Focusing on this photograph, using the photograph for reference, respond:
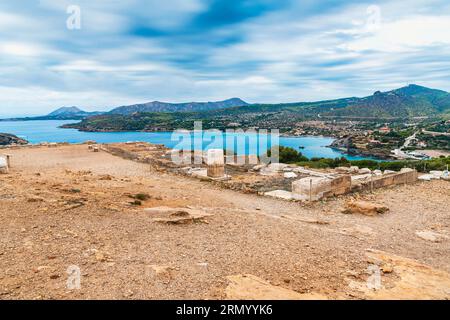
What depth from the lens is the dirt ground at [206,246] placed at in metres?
4.73

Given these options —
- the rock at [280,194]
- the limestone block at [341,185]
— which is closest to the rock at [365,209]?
the limestone block at [341,185]

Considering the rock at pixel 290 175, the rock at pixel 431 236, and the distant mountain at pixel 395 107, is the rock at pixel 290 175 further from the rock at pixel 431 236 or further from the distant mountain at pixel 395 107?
the distant mountain at pixel 395 107

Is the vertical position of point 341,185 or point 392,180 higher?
point 341,185

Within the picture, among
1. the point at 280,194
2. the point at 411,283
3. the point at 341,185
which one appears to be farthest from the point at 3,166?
the point at 411,283

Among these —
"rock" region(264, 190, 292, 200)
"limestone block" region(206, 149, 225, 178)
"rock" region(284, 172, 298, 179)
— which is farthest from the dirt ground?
"rock" region(284, 172, 298, 179)

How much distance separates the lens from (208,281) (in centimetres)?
484

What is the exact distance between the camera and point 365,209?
10.0 m

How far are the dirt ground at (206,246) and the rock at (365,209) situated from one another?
12.5 inches

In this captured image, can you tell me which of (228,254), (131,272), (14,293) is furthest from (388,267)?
(14,293)

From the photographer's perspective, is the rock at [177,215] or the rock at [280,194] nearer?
the rock at [177,215]

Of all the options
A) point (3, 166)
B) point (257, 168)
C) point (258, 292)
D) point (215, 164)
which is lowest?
point (257, 168)

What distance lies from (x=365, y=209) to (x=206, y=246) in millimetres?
5721

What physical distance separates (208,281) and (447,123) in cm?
11909

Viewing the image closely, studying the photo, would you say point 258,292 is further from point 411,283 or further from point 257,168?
point 257,168
